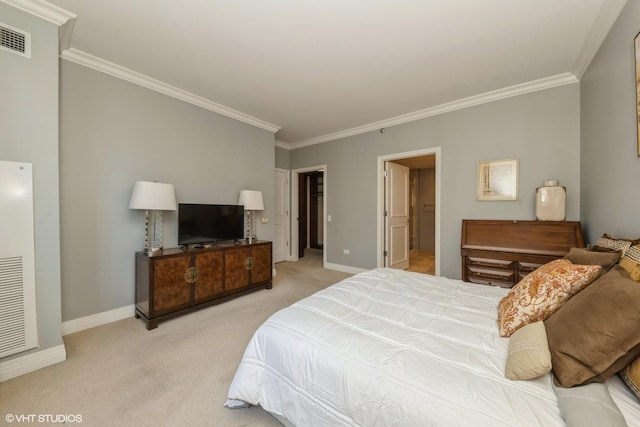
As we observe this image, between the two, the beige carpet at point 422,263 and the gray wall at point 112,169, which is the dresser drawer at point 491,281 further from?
the gray wall at point 112,169

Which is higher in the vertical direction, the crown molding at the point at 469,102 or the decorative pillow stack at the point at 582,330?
the crown molding at the point at 469,102

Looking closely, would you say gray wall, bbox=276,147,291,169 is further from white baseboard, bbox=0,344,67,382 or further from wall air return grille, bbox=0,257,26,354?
white baseboard, bbox=0,344,67,382

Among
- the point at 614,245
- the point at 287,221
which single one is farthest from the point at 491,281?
the point at 287,221

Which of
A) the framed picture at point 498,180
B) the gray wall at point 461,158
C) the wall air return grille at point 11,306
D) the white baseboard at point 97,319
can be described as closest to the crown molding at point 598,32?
the gray wall at point 461,158

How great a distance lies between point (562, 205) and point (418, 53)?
220cm

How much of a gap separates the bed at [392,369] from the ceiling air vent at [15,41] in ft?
8.74

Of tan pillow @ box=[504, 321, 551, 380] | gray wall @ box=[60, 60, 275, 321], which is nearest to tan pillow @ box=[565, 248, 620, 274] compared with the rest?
tan pillow @ box=[504, 321, 551, 380]

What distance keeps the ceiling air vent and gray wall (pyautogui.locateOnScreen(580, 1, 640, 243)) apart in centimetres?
419

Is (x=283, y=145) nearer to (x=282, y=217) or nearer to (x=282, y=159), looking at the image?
(x=282, y=159)

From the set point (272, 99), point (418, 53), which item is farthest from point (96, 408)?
point (418, 53)

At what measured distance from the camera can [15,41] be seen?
1823 millimetres

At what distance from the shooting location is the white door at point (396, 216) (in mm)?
4355

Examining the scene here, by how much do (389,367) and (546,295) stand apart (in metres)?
0.89

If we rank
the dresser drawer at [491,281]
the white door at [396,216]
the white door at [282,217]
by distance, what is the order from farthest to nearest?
1. the white door at [282,217]
2. the white door at [396,216]
3. the dresser drawer at [491,281]
